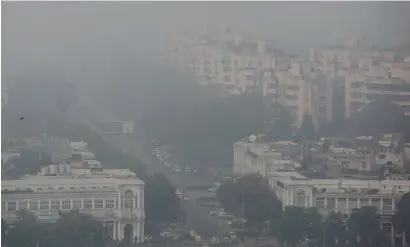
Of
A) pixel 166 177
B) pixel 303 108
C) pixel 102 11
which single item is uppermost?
pixel 102 11

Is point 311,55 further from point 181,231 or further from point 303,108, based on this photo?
point 181,231

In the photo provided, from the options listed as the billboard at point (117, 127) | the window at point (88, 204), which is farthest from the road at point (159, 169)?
the window at point (88, 204)

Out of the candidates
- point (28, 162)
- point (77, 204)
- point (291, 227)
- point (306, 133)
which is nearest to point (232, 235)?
point (291, 227)

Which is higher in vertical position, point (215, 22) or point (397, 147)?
point (215, 22)

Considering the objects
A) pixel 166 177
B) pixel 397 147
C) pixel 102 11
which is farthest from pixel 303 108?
pixel 102 11

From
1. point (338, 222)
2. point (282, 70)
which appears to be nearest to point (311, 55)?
point (282, 70)

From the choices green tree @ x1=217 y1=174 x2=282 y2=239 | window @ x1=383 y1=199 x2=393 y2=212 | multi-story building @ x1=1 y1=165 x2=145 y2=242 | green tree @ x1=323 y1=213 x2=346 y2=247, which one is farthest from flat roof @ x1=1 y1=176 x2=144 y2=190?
window @ x1=383 y1=199 x2=393 y2=212
